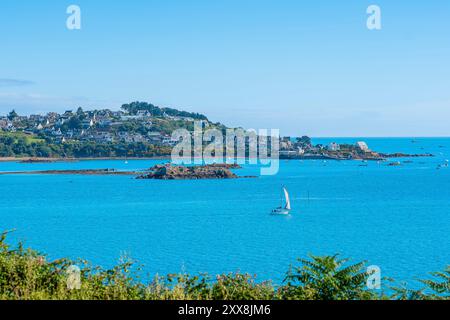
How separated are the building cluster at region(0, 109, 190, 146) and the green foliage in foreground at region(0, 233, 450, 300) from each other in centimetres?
11764

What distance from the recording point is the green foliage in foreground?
768cm

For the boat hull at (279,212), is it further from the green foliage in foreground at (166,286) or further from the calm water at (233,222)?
the green foliage in foreground at (166,286)

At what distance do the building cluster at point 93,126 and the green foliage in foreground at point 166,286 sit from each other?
117643 mm

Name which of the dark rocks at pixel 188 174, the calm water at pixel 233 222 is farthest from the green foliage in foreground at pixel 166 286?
the dark rocks at pixel 188 174

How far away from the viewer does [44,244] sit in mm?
32312

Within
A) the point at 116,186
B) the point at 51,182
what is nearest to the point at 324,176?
the point at 116,186

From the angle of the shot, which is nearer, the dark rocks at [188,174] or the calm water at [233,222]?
the calm water at [233,222]

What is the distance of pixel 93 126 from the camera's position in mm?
143500

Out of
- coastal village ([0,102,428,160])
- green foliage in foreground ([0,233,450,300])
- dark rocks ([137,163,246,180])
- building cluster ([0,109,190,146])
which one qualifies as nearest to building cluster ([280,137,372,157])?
coastal village ([0,102,428,160])

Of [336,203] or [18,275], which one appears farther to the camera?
[336,203]

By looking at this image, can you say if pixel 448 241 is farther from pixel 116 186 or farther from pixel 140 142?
pixel 140 142

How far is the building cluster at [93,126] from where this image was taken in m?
132
